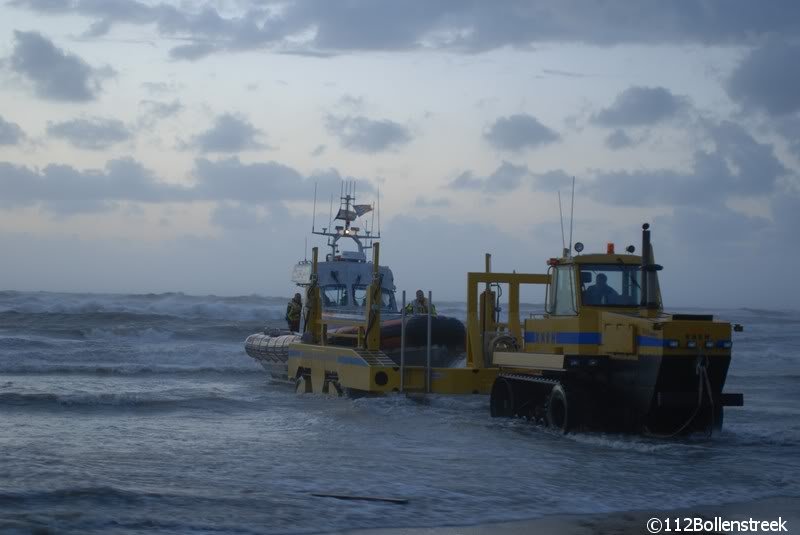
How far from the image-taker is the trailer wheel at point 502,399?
1456 cm

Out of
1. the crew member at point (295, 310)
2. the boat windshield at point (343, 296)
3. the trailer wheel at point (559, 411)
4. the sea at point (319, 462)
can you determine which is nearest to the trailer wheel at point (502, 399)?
the sea at point (319, 462)

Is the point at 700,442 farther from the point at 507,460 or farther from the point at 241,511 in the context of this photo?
the point at 241,511

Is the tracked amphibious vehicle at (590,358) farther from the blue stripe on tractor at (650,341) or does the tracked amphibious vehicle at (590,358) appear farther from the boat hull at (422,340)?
the boat hull at (422,340)

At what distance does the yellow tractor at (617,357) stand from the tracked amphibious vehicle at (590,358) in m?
0.01

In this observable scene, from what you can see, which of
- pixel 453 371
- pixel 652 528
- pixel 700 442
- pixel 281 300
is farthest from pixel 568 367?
pixel 281 300

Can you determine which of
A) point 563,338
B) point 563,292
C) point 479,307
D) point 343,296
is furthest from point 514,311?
point 343,296

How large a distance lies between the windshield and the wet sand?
166 inches

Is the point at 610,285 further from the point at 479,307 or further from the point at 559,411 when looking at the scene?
the point at 479,307

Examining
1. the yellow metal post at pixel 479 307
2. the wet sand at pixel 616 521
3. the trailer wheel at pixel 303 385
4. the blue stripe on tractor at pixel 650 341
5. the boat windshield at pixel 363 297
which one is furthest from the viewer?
the boat windshield at pixel 363 297

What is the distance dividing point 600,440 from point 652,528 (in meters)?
4.56

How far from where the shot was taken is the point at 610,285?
42.2ft

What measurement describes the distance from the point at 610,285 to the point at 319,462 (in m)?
4.72

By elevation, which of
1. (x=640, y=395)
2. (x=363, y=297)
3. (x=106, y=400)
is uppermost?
(x=363, y=297)

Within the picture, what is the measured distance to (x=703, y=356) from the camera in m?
11.5
